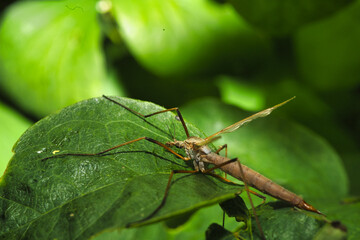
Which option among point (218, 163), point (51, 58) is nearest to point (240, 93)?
point (218, 163)

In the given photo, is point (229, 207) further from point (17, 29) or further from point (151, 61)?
point (17, 29)

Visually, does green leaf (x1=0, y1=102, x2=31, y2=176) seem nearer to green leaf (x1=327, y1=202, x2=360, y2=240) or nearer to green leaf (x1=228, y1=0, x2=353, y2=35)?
green leaf (x1=228, y1=0, x2=353, y2=35)

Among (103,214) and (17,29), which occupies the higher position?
(17,29)

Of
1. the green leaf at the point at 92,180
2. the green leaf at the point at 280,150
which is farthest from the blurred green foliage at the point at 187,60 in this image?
the green leaf at the point at 92,180

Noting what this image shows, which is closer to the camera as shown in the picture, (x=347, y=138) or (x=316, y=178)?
(x=316, y=178)

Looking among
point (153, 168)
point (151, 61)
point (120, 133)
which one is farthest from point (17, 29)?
point (153, 168)

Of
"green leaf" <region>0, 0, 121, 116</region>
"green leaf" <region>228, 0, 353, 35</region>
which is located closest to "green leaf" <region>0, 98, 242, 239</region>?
"green leaf" <region>228, 0, 353, 35</region>
